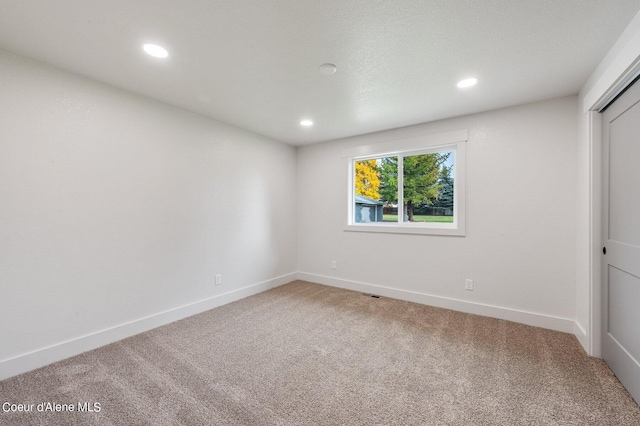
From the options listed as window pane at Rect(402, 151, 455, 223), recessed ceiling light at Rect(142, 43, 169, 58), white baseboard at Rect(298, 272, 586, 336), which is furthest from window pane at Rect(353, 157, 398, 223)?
recessed ceiling light at Rect(142, 43, 169, 58)

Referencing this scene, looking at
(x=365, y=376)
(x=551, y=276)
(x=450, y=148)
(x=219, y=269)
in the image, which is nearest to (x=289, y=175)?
(x=219, y=269)

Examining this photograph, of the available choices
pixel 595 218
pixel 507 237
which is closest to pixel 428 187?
pixel 507 237

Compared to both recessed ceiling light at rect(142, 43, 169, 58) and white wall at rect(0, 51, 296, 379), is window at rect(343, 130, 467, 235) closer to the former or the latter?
white wall at rect(0, 51, 296, 379)

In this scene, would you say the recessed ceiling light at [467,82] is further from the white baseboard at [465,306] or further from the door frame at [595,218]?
the white baseboard at [465,306]

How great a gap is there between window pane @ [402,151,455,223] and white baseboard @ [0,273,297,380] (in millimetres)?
2621

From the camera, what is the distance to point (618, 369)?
6.08 feet

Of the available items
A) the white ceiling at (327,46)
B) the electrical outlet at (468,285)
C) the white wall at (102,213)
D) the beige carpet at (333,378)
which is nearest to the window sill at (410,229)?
the electrical outlet at (468,285)

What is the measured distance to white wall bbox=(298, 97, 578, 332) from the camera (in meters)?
2.63

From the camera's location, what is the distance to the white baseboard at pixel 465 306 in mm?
2650

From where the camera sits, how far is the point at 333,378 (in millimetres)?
1915

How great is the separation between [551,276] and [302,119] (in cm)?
316

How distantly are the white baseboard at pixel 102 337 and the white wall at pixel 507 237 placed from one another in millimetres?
2082

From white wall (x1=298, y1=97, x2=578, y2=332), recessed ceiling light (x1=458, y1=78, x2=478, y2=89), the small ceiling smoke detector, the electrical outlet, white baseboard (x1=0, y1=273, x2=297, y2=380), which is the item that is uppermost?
recessed ceiling light (x1=458, y1=78, x2=478, y2=89)

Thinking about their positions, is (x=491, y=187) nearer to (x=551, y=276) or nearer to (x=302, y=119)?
(x=551, y=276)
